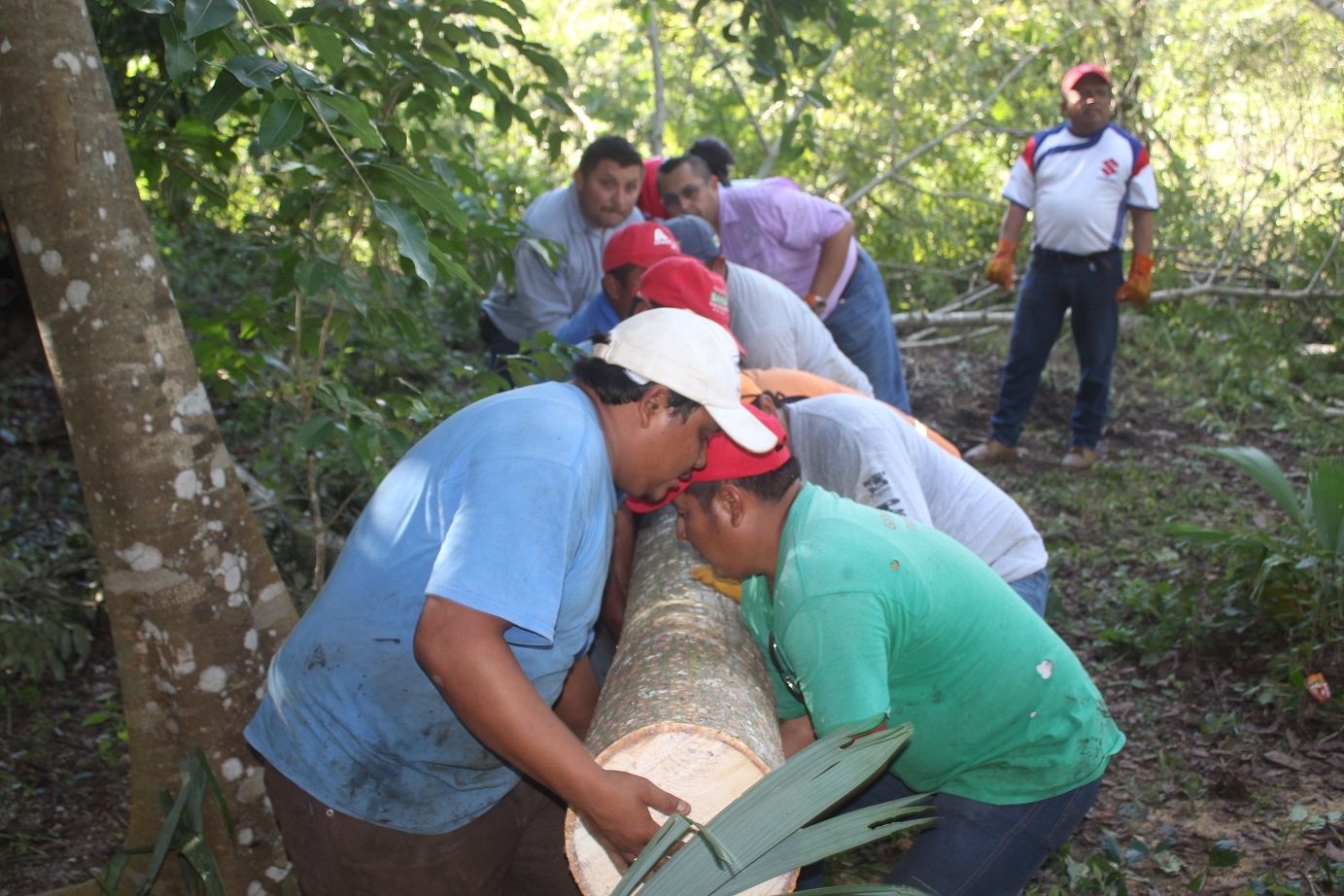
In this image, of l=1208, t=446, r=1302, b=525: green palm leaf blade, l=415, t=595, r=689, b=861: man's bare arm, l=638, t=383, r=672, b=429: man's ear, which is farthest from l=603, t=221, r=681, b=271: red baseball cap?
l=415, t=595, r=689, b=861: man's bare arm

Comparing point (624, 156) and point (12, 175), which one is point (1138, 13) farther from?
point (12, 175)

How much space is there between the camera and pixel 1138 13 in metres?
9.16

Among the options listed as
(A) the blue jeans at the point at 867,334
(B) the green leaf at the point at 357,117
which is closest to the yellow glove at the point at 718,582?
(B) the green leaf at the point at 357,117

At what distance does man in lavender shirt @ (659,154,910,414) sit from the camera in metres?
4.93

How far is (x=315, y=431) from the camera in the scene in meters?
2.73

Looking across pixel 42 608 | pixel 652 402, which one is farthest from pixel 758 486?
pixel 42 608

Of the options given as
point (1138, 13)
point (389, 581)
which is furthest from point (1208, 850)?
point (1138, 13)

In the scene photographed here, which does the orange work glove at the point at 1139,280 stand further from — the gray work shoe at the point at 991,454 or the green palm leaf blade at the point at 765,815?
the green palm leaf blade at the point at 765,815

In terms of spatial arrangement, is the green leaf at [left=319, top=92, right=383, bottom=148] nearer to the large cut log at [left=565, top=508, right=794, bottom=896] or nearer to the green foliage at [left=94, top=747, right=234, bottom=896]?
the large cut log at [left=565, top=508, right=794, bottom=896]

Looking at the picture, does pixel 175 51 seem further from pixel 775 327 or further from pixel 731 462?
pixel 775 327

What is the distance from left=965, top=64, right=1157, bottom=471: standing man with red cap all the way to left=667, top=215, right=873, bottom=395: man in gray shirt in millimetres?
2607

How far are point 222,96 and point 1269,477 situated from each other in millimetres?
3708

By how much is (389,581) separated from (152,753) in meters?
1.02

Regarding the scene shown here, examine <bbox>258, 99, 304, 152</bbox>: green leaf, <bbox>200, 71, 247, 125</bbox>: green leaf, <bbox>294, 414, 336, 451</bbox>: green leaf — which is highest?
<bbox>200, 71, 247, 125</bbox>: green leaf
